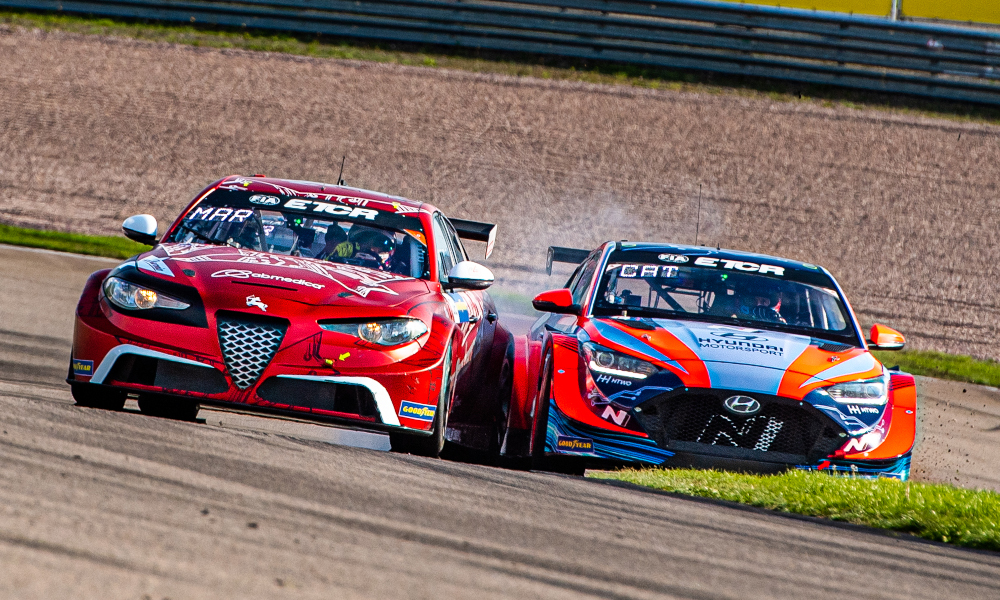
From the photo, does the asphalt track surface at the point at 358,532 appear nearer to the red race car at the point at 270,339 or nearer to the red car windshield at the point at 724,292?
the red race car at the point at 270,339

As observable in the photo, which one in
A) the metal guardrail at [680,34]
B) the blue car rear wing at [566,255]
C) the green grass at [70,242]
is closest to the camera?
the blue car rear wing at [566,255]

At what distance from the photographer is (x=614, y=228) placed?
15172 millimetres

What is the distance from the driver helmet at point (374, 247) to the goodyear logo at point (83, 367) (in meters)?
1.75

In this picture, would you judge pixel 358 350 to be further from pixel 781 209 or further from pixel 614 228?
pixel 781 209

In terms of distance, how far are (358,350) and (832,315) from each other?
11.0 feet

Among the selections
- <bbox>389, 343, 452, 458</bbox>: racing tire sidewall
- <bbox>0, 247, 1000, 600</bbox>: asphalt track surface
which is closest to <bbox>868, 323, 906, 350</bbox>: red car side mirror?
<bbox>0, 247, 1000, 600</bbox>: asphalt track surface

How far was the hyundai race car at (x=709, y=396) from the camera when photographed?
5.91 meters

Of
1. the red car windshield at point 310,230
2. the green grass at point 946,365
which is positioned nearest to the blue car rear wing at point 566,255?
the red car windshield at point 310,230

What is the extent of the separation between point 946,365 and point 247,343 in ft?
29.0

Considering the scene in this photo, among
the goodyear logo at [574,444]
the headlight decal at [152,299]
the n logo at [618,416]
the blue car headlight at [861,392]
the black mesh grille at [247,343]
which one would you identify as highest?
the headlight decal at [152,299]

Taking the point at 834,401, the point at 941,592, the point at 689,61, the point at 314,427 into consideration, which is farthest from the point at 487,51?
the point at 941,592

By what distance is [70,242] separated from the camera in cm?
1408

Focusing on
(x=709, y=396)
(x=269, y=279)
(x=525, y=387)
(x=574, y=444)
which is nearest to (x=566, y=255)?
(x=525, y=387)

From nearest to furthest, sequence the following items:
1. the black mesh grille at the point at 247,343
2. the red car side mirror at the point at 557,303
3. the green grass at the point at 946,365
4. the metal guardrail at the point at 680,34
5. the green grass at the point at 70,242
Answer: the black mesh grille at the point at 247,343 < the red car side mirror at the point at 557,303 < the green grass at the point at 946,365 < the green grass at the point at 70,242 < the metal guardrail at the point at 680,34
